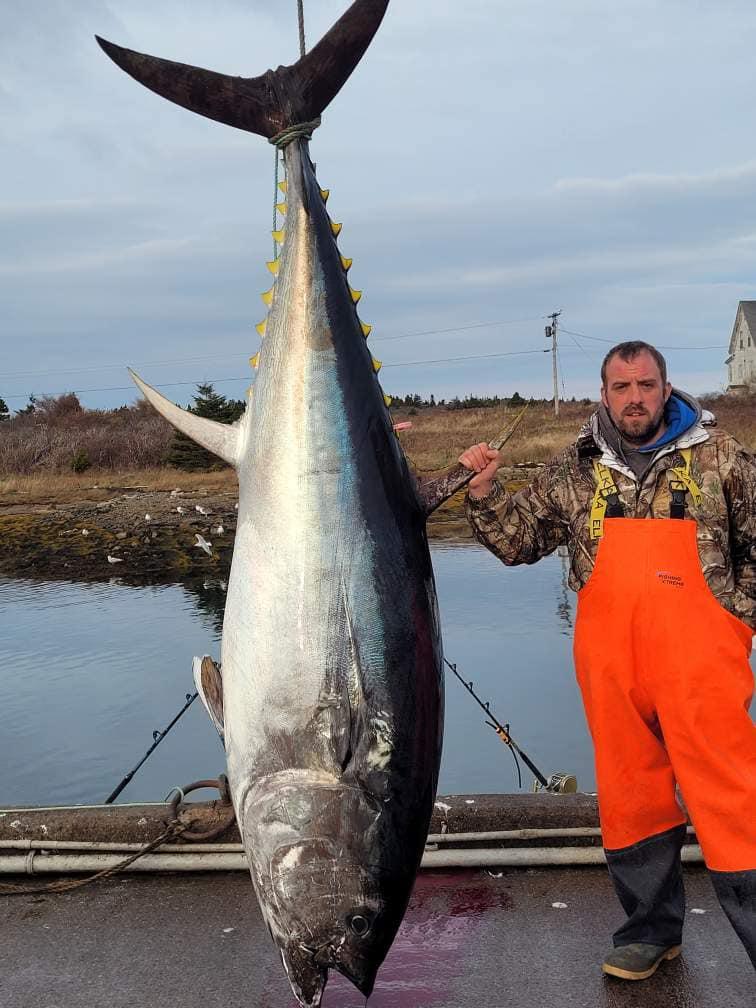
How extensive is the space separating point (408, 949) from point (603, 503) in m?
1.41

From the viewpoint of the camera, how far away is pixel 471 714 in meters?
6.85

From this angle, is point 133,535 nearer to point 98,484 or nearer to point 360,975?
point 98,484

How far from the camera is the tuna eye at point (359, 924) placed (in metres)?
1.84

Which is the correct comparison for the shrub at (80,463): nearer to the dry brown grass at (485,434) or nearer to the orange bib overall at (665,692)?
the dry brown grass at (485,434)

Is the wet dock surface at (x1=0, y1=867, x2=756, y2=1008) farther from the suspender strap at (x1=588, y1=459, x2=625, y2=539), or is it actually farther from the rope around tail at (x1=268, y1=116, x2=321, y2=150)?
the rope around tail at (x1=268, y1=116, x2=321, y2=150)

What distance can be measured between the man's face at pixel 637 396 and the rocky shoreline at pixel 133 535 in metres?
12.1

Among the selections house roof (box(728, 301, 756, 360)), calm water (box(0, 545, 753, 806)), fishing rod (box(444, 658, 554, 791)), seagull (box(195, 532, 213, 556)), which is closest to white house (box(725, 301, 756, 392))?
house roof (box(728, 301, 756, 360))

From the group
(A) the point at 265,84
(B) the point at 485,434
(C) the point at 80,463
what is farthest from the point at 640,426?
(C) the point at 80,463

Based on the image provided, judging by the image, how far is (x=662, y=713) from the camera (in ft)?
7.90

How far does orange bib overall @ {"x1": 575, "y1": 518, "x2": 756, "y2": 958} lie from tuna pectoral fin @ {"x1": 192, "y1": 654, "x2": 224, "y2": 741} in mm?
1026

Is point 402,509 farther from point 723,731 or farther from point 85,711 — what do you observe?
point 85,711

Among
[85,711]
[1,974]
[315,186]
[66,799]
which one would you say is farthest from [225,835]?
[85,711]

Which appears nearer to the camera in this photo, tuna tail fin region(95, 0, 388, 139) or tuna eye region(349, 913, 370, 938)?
tuna eye region(349, 913, 370, 938)

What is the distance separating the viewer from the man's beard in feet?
8.57
